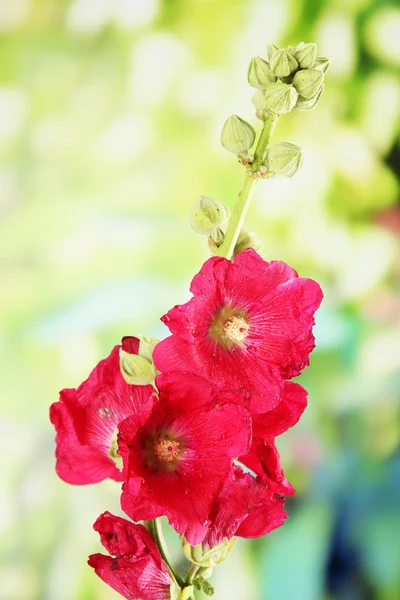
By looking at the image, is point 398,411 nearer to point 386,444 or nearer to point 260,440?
point 386,444

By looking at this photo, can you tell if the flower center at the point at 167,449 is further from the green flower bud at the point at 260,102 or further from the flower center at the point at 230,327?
the green flower bud at the point at 260,102

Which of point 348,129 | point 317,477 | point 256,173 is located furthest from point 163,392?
point 348,129

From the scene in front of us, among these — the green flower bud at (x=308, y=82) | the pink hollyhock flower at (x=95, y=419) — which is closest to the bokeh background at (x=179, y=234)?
the pink hollyhock flower at (x=95, y=419)

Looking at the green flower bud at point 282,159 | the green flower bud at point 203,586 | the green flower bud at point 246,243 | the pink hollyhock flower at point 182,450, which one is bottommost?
the green flower bud at point 203,586

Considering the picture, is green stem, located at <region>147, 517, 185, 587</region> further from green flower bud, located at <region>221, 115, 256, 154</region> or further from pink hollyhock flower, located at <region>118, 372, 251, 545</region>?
green flower bud, located at <region>221, 115, 256, 154</region>

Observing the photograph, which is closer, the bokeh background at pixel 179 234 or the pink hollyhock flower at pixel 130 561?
the pink hollyhock flower at pixel 130 561

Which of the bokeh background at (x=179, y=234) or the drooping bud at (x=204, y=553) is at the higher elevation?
the bokeh background at (x=179, y=234)

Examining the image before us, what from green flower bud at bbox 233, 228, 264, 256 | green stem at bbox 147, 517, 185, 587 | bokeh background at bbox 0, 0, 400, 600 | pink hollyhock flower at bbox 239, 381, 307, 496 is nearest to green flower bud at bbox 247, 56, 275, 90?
green flower bud at bbox 233, 228, 264, 256
